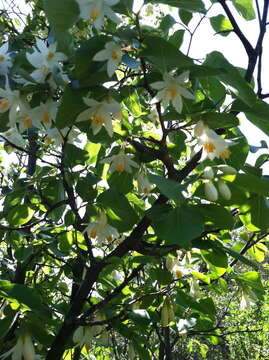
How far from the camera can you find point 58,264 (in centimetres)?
214

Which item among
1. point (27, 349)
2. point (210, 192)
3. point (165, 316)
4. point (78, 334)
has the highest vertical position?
point (210, 192)

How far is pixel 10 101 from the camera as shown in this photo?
1.15 metres

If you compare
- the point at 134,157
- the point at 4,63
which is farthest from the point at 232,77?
the point at 4,63

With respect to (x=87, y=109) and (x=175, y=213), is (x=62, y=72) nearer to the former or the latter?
(x=87, y=109)

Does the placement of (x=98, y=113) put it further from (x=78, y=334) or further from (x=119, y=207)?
(x=78, y=334)

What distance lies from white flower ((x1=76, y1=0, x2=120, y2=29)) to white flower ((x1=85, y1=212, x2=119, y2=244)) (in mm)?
658

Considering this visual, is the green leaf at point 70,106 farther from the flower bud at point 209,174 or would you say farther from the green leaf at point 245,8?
the green leaf at point 245,8

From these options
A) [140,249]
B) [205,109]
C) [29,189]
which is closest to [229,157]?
[205,109]

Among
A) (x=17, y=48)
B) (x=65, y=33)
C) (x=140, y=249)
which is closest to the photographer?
(x=65, y=33)

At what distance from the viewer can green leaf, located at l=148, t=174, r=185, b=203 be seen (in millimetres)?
870

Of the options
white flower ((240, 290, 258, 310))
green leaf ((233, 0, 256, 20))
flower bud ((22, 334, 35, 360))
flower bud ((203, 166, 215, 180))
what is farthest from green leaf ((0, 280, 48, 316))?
green leaf ((233, 0, 256, 20))

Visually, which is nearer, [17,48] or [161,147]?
[161,147]

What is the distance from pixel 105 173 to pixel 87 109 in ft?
1.82

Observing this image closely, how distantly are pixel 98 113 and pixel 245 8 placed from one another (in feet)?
2.37
